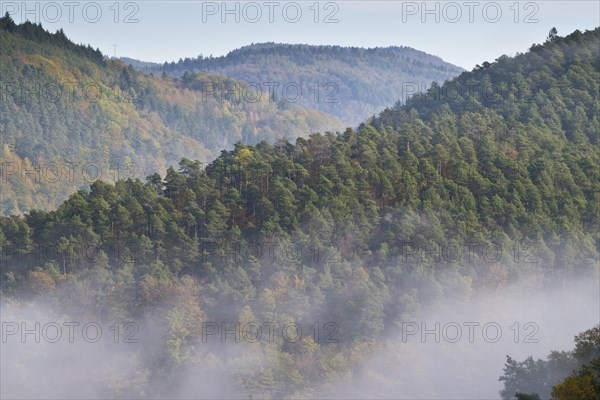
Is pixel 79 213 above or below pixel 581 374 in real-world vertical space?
above

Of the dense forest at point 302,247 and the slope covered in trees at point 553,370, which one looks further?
the dense forest at point 302,247

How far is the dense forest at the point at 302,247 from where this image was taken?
78.2 metres

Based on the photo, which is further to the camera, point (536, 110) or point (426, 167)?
point (536, 110)

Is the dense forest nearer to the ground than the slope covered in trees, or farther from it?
farther from it

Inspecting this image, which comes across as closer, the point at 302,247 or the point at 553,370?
the point at 553,370

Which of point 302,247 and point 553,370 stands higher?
point 302,247

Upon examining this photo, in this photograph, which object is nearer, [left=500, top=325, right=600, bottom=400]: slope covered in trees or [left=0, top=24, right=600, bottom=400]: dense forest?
[left=500, top=325, right=600, bottom=400]: slope covered in trees

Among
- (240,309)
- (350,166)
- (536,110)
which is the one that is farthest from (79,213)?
(536,110)

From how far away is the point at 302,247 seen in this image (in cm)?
8306

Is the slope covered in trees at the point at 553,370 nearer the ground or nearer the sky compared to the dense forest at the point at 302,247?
nearer the ground

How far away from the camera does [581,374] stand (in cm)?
4066

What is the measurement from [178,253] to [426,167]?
22.5m

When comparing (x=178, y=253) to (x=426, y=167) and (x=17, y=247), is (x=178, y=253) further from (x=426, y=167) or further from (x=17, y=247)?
(x=426, y=167)

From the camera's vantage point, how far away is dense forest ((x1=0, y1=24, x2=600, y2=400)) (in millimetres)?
78188
